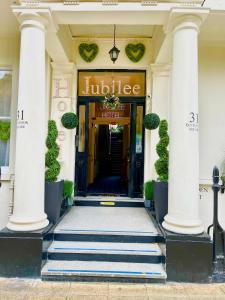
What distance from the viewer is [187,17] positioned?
329cm

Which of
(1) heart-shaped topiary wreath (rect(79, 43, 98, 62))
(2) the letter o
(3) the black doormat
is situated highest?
(1) heart-shaped topiary wreath (rect(79, 43, 98, 62))

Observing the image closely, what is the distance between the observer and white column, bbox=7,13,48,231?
3.25 meters

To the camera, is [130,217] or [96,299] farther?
[130,217]

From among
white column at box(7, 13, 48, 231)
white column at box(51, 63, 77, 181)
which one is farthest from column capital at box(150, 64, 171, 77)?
white column at box(7, 13, 48, 231)

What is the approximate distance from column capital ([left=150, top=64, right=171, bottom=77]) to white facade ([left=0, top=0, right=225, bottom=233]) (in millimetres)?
18

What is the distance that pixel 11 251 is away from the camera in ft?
10.3

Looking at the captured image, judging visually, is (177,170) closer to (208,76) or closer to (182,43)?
(182,43)

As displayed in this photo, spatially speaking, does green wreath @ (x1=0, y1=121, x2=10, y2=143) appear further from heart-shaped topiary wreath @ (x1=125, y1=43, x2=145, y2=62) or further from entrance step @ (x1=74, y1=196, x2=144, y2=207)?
heart-shaped topiary wreath @ (x1=125, y1=43, x2=145, y2=62)

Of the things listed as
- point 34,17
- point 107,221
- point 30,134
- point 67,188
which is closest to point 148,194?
point 107,221

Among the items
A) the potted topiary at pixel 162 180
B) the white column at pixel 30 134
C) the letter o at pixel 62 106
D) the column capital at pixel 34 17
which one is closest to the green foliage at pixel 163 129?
the potted topiary at pixel 162 180

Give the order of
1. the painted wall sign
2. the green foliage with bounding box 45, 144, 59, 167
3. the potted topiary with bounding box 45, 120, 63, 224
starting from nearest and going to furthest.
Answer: the potted topiary with bounding box 45, 120, 63, 224 < the green foliage with bounding box 45, 144, 59, 167 < the painted wall sign

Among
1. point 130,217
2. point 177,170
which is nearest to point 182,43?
point 177,170

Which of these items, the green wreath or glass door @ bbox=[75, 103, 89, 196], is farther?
glass door @ bbox=[75, 103, 89, 196]

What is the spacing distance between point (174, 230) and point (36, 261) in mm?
1729
